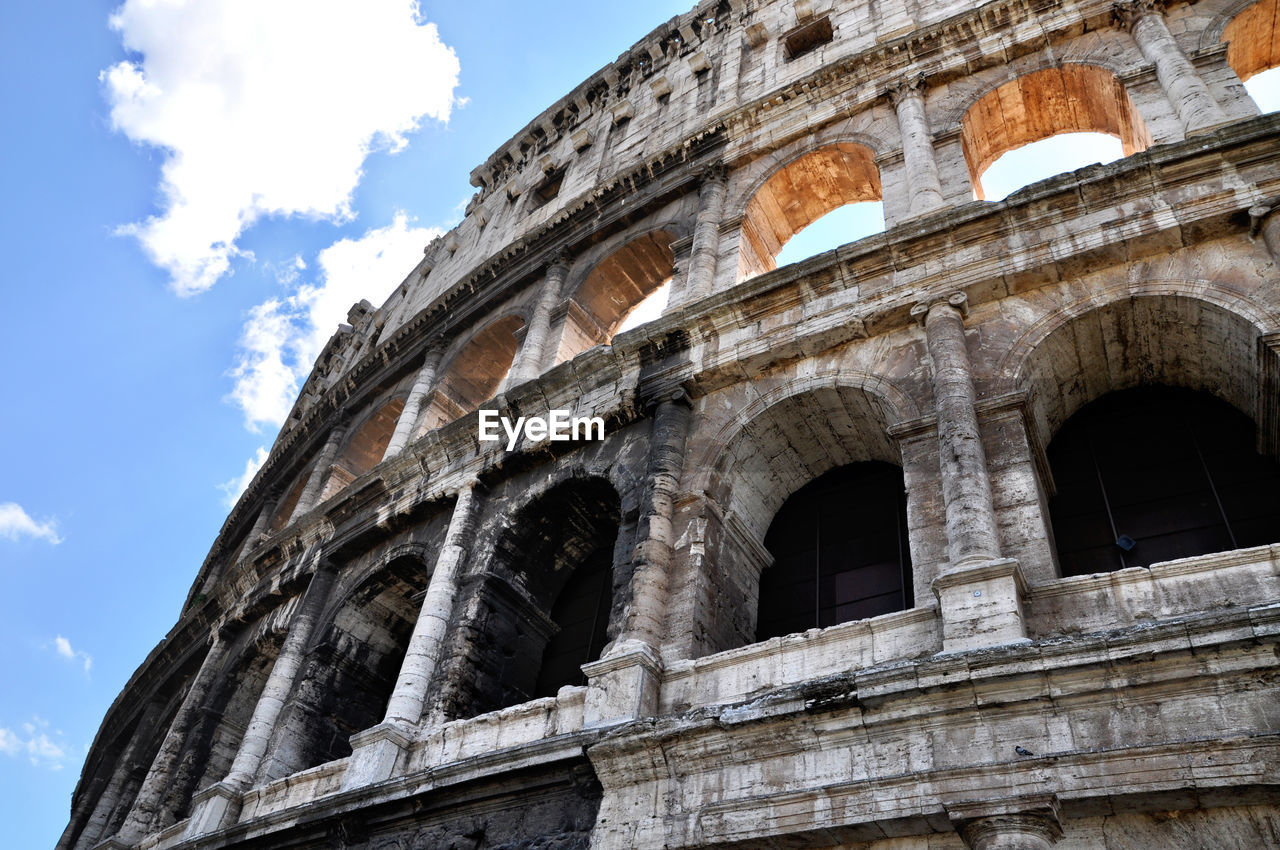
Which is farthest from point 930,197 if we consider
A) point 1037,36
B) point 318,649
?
point 318,649

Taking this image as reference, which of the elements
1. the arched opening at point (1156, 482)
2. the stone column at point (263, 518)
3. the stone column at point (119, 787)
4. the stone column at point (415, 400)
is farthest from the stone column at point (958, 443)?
the stone column at point (263, 518)

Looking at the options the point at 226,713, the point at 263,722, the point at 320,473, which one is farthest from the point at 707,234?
the point at 226,713

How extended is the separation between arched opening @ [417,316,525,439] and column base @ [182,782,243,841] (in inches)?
248

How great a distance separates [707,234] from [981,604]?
713cm

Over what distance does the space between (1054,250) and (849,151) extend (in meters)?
4.55

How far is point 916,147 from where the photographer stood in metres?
11.3

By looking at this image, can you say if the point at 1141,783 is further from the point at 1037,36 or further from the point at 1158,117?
the point at 1037,36

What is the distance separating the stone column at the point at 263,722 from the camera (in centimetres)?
1034

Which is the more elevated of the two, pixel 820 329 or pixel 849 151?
pixel 849 151

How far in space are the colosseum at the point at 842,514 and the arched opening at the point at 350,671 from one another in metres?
0.05

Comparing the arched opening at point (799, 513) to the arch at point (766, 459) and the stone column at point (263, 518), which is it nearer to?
the arch at point (766, 459)

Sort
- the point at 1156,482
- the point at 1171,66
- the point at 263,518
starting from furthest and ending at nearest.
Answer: the point at 263,518 < the point at 1171,66 < the point at 1156,482

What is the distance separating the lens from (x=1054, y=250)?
8586 millimetres

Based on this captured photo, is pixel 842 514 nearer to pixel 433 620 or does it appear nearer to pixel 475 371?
pixel 433 620
